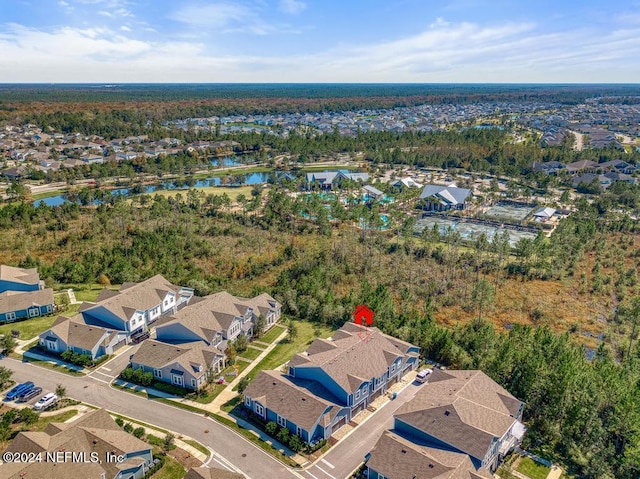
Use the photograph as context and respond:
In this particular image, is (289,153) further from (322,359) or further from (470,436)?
(470,436)

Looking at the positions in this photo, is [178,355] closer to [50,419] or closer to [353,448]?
[50,419]

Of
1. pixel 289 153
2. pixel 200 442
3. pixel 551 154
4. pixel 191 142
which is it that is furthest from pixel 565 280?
pixel 191 142

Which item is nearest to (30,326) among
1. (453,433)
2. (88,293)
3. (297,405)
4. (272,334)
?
(88,293)

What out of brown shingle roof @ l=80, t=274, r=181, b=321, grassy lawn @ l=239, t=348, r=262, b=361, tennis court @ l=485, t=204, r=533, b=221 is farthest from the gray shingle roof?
grassy lawn @ l=239, t=348, r=262, b=361

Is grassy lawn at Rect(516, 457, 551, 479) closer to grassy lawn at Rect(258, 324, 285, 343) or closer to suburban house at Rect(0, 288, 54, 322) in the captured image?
grassy lawn at Rect(258, 324, 285, 343)

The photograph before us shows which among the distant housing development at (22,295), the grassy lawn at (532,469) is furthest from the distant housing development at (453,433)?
the distant housing development at (22,295)

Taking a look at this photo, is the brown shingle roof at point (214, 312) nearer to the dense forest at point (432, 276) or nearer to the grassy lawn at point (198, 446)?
the dense forest at point (432, 276)
